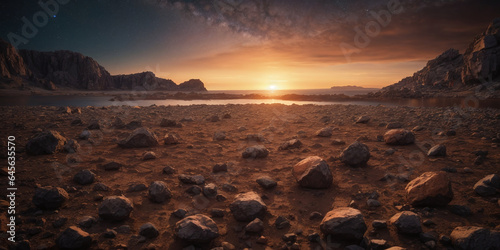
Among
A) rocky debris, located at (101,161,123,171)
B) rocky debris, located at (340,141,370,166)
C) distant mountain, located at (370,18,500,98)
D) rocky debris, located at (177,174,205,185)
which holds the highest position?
distant mountain, located at (370,18,500,98)

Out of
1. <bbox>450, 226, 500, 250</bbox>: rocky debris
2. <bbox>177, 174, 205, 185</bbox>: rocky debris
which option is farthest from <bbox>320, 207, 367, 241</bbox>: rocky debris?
<bbox>177, 174, 205, 185</bbox>: rocky debris

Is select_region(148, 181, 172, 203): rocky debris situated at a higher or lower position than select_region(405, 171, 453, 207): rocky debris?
lower

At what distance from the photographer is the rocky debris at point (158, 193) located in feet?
12.1

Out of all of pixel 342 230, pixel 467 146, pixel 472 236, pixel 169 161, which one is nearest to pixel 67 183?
pixel 169 161

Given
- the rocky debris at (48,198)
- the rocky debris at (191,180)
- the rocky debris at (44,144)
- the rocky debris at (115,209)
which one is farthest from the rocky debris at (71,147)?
the rocky debris at (115,209)

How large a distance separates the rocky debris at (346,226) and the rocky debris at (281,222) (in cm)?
51

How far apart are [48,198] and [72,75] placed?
179894mm

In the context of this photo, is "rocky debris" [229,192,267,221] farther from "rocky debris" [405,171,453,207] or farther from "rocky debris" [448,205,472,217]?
"rocky debris" [448,205,472,217]

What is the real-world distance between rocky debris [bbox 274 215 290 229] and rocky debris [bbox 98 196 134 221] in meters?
2.22

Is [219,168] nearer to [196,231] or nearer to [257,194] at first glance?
[257,194]

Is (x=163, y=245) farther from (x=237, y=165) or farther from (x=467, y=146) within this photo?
(x=467, y=146)

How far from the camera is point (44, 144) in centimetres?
570

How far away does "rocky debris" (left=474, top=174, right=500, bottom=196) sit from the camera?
3506mm

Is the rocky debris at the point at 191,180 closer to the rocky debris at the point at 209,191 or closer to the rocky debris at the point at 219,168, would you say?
the rocky debris at the point at 209,191
